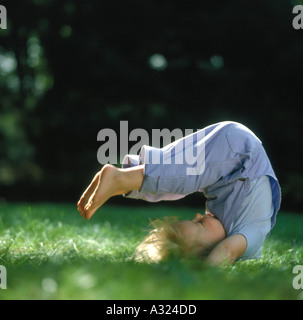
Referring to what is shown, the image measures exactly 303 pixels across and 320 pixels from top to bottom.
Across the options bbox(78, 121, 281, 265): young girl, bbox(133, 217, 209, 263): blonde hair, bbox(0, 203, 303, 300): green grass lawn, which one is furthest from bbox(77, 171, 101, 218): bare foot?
bbox(133, 217, 209, 263): blonde hair

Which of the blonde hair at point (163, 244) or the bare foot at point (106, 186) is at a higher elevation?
the bare foot at point (106, 186)

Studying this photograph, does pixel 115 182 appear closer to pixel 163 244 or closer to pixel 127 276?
pixel 163 244

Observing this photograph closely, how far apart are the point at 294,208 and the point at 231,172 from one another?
5944 millimetres

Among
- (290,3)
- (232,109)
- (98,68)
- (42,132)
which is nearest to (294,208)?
(232,109)

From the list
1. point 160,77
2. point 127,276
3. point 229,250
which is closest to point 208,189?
point 229,250

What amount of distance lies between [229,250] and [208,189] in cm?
43

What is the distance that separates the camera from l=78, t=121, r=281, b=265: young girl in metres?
2.00

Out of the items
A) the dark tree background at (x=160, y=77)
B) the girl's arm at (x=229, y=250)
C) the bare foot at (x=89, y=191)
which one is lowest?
the girl's arm at (x=229, y=250)

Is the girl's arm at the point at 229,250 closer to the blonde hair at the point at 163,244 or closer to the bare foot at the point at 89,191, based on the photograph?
the blonde hair at the point at 163,244

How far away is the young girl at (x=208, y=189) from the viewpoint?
2002 millimetres

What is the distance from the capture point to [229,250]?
2.02 meters

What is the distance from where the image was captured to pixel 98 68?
7598mm

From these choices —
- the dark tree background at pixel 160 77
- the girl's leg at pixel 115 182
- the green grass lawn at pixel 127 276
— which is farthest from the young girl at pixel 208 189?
the dark tree background at pixel 160 77

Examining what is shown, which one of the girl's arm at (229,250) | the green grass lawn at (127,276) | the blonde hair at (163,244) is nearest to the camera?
the green grass lawn at (127,276)
